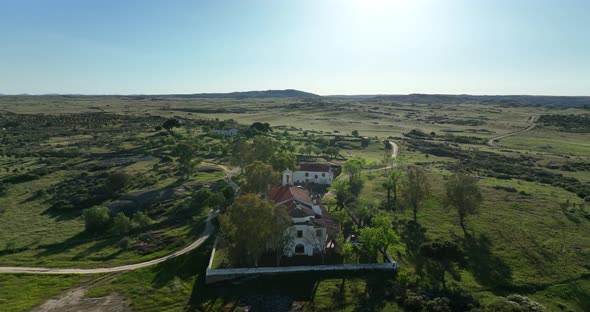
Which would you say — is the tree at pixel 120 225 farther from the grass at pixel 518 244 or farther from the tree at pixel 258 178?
the grass at pixel 518 244

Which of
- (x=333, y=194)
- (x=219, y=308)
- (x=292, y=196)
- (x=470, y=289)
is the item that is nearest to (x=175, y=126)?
(x=333, y=194)

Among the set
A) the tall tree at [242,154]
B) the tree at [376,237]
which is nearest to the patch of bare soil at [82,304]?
the tree at [376,237]

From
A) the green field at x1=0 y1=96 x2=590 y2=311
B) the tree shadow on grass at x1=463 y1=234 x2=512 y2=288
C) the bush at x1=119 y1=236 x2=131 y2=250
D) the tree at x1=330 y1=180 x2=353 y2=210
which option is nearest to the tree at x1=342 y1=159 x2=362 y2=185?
the green field at x1=0 y1=96 x2=590 y2=311

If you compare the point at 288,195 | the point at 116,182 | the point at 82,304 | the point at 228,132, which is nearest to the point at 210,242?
the point at 288,195

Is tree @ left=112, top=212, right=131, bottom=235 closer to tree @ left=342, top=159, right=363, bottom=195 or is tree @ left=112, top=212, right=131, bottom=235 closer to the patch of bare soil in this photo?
the patch of bare soil

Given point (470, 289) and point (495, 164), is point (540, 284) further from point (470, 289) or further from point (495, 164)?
point (495, 164)

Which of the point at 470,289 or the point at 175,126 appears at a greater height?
the point at 175,126

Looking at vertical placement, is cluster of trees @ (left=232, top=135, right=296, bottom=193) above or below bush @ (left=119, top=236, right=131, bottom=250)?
above

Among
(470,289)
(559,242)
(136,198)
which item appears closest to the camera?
(470,289)
